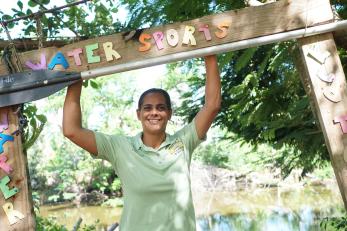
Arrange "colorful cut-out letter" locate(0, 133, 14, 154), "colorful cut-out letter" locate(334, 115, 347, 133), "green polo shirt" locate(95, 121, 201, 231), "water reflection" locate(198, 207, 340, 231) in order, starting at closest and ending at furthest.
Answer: "green polo shirt" locate(95, 121, 201, 231)
"colorful cut-out letter" locate(334, 115, 347, 133)
"colorful cut-out letter" locate(0, 133, 14, 154)
"water reflection" locate(198, 207, 340, 231)

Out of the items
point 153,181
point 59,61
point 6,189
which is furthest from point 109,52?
point 6,189

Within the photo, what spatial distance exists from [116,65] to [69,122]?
34cm

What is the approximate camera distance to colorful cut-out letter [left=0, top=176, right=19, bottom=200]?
202 cm

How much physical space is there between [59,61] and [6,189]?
66 cm

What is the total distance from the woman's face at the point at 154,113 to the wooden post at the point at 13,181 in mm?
630

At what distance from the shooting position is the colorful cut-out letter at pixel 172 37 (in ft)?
6.78

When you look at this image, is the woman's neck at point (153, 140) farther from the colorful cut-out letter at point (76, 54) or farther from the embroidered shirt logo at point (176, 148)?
the colorful cut-out letter at point (76, 54)

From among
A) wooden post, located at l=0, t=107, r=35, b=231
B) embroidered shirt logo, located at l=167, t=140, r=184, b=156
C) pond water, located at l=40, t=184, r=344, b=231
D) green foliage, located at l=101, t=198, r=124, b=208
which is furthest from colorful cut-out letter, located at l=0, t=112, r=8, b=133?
green foliage, located at l=101, t=198, r=124, b=208

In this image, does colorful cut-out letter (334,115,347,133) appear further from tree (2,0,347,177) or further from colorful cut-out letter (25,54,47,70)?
colorful cut-out letter (25,54,47,70)

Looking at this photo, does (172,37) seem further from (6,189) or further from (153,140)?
(6,189)

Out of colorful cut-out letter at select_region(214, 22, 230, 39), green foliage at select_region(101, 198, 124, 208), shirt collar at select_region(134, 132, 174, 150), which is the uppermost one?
colorful cut-out letter at select_region(214, 22, 230, 39)

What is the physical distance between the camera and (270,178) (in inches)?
934

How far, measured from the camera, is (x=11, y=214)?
201 cm

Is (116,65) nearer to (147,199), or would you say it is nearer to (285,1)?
(147,199)
